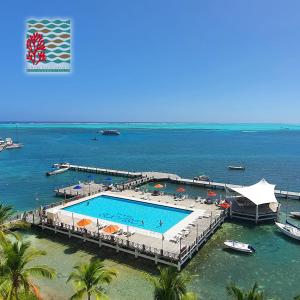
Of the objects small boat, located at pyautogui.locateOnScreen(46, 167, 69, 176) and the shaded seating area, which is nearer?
the shaded seating area

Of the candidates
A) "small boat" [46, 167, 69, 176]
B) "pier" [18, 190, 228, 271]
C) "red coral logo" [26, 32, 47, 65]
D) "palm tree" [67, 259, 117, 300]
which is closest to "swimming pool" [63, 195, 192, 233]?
"pier" [18, 190, 228, 271]

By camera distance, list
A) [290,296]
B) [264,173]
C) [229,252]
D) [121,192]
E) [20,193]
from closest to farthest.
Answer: [290,296]
[229,252]
[121,192]
[20,193]
[264,173]

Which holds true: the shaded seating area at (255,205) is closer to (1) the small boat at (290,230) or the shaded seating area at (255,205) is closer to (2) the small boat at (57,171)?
(1) the small boat at (290,230)

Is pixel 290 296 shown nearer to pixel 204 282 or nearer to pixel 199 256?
pixel 204 282

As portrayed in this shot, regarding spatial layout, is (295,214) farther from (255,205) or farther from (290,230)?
(290,230)

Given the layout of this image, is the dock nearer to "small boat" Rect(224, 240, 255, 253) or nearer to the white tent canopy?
the white tent canopy

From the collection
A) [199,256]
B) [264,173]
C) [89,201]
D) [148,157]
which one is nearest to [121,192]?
[89,201]

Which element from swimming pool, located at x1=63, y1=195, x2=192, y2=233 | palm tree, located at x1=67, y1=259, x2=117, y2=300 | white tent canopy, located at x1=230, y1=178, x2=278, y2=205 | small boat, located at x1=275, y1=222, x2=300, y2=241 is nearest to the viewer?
palm tree, located at x1=67, y1=259, x2=117, y2=300
